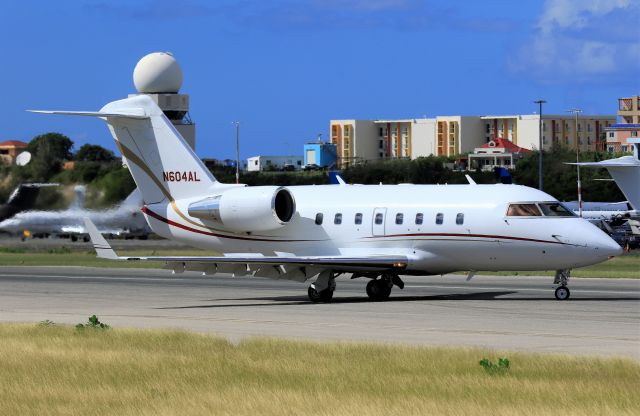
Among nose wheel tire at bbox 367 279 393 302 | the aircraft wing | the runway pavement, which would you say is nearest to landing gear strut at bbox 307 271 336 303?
the aircraft wing

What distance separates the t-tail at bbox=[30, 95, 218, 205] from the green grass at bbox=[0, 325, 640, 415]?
1367 cm

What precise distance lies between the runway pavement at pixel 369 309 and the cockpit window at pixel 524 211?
7.29 ft

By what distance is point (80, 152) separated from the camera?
11094 centimetres

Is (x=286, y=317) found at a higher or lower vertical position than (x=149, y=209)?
lower

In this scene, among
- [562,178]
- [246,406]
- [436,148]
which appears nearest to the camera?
[246,406]

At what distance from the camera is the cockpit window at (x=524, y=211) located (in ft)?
99.3

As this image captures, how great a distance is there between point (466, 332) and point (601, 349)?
11.8 ft

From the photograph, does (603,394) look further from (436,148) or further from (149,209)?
(436,148)

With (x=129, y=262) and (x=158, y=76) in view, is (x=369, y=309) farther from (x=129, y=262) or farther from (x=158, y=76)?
(x=158, y=76)

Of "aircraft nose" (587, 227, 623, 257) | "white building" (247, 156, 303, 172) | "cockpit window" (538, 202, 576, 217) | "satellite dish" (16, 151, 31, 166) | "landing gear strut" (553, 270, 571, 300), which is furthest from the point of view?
"white building" (247, 156, 303, 172)

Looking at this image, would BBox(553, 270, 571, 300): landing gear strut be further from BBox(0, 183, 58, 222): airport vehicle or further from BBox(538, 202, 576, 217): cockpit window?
BBox(0, 183, 58, 222): airport vehicle

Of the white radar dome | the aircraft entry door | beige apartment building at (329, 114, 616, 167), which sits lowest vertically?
the aircraft entry door

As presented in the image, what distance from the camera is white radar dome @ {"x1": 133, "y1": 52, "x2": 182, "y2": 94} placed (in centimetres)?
10600

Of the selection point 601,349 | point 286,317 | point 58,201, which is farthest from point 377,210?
point 58,201
